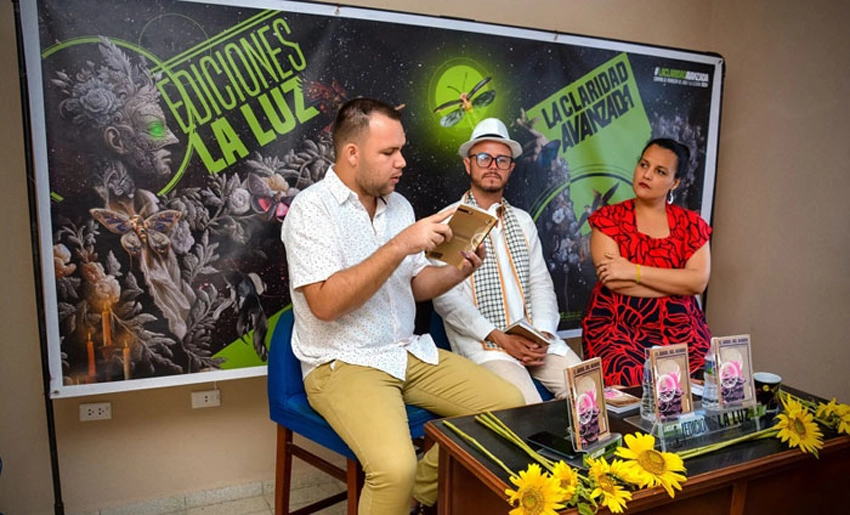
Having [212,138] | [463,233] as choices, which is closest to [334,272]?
[463,233]

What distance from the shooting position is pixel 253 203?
7.09ft

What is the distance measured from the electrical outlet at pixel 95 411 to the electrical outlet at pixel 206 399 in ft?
0.98

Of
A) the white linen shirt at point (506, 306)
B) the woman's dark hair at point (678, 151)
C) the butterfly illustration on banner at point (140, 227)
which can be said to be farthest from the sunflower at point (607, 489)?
the butterfly illustration on banner at point (140, 227)

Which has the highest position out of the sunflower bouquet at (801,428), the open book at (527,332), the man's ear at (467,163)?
the man's ear at (467,163)

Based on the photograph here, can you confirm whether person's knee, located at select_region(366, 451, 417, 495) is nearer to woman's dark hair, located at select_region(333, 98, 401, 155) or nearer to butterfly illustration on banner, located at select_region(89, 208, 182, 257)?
woman's dark hair, located at select_region(333, 98, 401, 155)

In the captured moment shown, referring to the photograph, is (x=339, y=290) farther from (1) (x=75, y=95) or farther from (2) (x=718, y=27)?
(2) (x=718, y=27)

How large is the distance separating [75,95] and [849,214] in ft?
9.88

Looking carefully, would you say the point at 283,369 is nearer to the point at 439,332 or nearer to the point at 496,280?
the point at 439,332

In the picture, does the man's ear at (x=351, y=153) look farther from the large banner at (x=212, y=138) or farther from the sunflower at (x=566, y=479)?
the sunflower at (x=566, y=479)

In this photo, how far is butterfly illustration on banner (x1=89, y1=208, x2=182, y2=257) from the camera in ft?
6.40

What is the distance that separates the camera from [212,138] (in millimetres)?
2080

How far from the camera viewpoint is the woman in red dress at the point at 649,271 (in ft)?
7.20

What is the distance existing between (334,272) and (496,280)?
0.80 m

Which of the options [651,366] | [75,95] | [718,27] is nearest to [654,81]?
[718,27]
